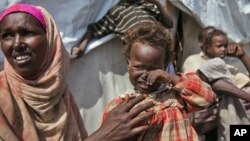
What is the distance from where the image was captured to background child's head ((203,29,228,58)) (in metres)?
4.05

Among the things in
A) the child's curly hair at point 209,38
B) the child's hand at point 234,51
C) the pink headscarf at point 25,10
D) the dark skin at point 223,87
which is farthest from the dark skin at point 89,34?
the pink headscarf at point 25,10

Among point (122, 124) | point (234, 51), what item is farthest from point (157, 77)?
point (234, 51)

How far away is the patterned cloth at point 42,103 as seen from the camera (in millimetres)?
1975

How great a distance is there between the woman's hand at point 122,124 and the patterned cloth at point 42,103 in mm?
218

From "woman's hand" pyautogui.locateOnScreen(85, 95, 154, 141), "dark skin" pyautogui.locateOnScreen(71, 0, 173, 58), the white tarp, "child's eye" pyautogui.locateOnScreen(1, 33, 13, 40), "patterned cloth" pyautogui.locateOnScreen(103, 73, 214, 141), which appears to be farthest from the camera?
the white tarp

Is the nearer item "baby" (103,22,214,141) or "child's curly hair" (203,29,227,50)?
"baby" (103,22,214,141)

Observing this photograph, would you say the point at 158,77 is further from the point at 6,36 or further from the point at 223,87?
the point at 223,87

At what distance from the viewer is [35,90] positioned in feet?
6.67

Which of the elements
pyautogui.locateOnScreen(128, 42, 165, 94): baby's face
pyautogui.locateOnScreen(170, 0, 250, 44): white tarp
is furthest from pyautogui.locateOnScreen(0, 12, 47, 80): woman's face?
pyautogui.locateOnScreen(170, 0, 250, 44): white tarp

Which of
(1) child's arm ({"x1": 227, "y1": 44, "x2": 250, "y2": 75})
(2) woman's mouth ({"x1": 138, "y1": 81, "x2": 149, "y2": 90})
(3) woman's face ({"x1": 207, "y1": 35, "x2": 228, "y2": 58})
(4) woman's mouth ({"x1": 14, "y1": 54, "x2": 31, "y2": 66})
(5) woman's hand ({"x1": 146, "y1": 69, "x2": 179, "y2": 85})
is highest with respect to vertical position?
(4) woman's mouth ({"x1": 14, "y1": 54, "x2": 31, "y2": 66})

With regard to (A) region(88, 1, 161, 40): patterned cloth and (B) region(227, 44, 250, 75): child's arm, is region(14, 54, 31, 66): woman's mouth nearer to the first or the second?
(A) region(88, 1, 161, 40): patterned cloth

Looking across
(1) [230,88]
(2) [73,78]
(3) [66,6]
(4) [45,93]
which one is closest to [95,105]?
(2) [73,78]

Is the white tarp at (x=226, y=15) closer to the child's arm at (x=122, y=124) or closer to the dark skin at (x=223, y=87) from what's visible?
the dark skin at (x=223, y=87)

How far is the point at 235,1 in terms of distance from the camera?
4949mm
